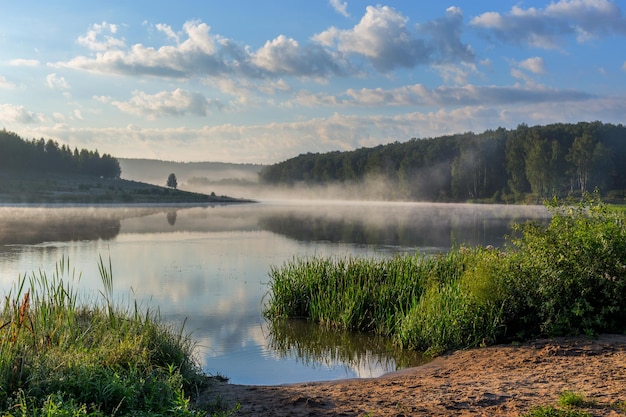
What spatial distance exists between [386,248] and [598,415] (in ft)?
97.3

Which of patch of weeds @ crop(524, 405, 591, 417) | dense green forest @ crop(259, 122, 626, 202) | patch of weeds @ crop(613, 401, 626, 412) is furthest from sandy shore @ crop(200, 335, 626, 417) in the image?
dense green forest @ crop(259, 122, 626, 202)

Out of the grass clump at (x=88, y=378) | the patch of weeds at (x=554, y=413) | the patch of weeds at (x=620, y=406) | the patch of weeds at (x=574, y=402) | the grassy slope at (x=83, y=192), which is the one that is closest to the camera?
the grass clump at (x=88, y=378)

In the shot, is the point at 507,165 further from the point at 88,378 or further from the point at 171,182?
the point at 88,378

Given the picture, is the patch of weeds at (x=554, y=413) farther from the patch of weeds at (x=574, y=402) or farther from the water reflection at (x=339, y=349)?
the water reflection at (x=339, y=349)

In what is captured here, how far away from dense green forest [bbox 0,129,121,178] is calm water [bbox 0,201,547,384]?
86.3 metres

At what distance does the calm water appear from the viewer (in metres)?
13.8

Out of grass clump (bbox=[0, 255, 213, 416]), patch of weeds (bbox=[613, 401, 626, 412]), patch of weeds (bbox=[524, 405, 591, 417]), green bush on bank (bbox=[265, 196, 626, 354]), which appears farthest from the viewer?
green bush on bank (bbox=[265, 196, 626, 354])

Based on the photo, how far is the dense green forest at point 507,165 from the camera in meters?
127

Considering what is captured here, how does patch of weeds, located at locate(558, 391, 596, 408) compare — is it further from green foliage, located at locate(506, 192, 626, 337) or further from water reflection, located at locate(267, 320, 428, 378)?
water reflection, located at locate(267, 320, 428, 378)

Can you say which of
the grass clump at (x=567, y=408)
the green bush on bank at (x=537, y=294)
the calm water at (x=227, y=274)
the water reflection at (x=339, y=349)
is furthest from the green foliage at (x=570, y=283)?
the grass clump at (x=567, y=408)

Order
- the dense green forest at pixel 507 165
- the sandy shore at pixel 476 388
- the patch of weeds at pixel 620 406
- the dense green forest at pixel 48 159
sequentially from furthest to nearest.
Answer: the dense green forest at pixel 48 159
the dense green forest at pixel 507 165
the sandy shore at pixel 476 388
the patch of weeds at pixel 620 406

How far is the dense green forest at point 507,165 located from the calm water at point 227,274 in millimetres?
82561

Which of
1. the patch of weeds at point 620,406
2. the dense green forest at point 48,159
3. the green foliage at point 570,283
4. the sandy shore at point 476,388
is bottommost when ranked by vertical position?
the sandy shore at point 476,388

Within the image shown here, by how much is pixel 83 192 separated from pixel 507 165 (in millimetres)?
96451
